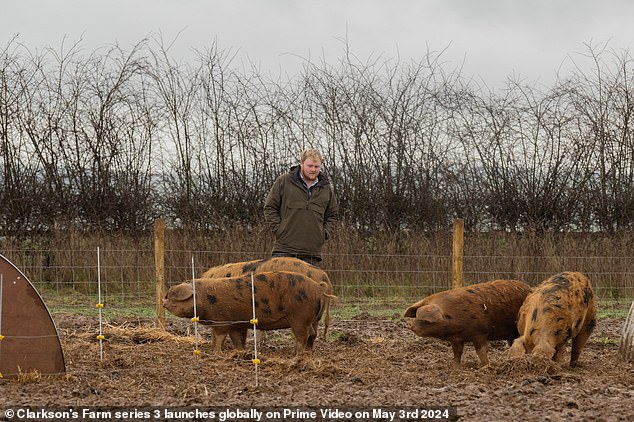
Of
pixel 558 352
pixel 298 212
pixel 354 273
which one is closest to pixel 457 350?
pixel 558 352

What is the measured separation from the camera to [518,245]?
14523mm

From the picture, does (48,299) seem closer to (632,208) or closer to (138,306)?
(138,306)

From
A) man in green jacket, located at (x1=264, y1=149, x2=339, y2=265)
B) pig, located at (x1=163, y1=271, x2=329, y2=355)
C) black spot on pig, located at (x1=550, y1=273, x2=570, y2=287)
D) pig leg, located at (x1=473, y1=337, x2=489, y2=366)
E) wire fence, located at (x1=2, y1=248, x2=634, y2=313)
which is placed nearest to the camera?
black spot on pig, located at (x1=550, y1=273, x2=570, y2=287)

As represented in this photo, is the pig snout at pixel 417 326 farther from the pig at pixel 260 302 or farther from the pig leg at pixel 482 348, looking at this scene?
the pig at pixel 260 302

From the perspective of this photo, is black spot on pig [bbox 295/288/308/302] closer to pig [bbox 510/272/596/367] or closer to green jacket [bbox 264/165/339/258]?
green jacket [bbox 264/165/339/258]

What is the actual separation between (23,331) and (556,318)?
4078 mm

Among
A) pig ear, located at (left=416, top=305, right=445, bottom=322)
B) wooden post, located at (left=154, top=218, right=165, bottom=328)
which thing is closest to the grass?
wooden post, located at (left=154, top=218, right=165, bottom=328)

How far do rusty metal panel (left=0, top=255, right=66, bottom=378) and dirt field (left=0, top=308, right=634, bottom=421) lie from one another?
136 mm

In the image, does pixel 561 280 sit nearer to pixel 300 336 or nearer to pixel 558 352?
pixel 558 352

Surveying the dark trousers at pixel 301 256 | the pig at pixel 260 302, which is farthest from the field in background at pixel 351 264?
the pig at pixel 260 302

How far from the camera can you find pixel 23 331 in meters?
6.77

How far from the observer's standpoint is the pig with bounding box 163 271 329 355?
25.9 feet

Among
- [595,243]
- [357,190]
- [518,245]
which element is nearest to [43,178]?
[357,190]

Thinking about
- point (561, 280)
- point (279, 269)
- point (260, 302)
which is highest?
point (279, 269)
